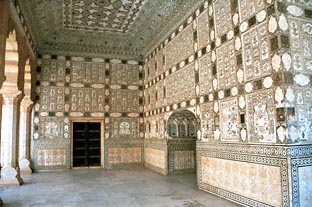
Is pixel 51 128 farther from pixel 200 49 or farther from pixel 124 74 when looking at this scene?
pixel 200 49

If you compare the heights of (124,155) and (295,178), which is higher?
(295,178)

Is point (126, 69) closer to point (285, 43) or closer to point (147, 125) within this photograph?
point (147, 125)

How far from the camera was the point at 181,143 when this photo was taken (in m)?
8.54

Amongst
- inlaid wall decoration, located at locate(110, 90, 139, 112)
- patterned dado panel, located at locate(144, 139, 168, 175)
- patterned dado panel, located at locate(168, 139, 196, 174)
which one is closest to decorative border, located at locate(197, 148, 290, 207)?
patterned dado panel, located at locate(168, 139, 196, 174)

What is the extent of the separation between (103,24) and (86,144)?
4.41 m

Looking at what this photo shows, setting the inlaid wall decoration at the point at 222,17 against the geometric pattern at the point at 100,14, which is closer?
the inlaid wall decoration at the point at 222,17

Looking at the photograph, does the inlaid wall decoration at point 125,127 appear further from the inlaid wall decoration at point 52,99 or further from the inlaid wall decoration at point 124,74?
the inlaid wall decoration at point 52,99

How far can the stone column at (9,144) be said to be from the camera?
22.6ft

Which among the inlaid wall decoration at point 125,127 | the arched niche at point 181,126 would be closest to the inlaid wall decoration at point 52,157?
the inlaid wall decoration at point 125,127

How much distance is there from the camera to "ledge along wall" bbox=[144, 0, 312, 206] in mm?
4031

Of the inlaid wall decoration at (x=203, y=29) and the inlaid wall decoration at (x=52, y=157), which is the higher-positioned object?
the inlaid wall decoration at (x=203, y=29)

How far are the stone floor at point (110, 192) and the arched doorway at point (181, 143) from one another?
1.45 ft

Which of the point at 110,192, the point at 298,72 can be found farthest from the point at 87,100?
the point at 298,72

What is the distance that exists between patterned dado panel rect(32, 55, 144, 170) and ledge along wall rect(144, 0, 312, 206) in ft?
13.4
